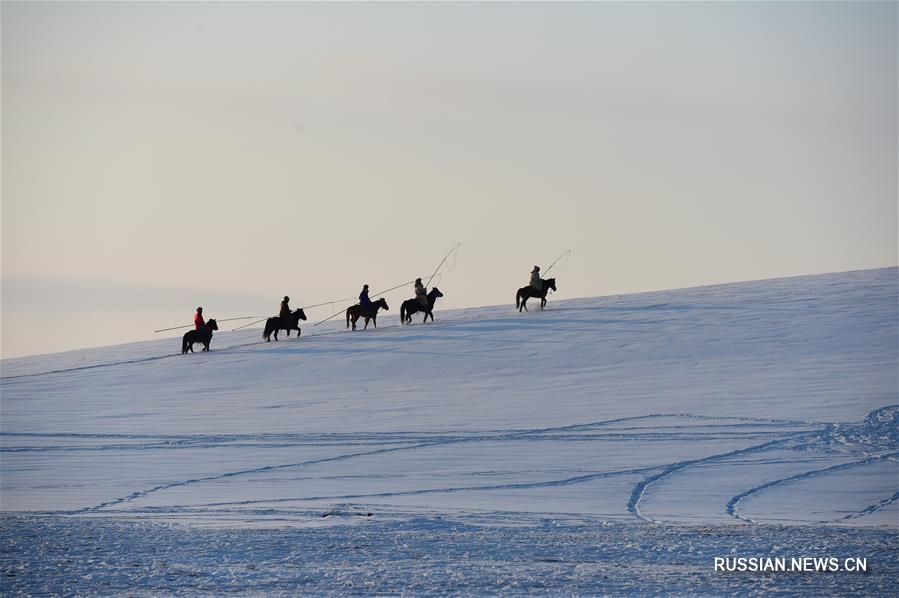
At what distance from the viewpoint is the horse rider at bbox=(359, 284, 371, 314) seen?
31.5 m

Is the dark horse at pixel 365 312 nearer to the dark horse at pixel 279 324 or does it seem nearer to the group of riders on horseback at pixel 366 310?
the group of riders on horseback at pixel 366 310

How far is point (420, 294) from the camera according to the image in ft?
106

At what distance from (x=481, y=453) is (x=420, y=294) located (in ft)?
51.7

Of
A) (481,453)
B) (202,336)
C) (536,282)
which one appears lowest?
(481,453)

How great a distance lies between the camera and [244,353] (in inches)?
1174

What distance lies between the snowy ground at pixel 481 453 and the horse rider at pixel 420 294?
137cm

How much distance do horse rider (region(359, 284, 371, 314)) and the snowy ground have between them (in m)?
0.67

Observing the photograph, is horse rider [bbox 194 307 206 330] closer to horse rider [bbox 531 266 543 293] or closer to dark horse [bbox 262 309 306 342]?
dark horse [bbox 262 309 306 342]

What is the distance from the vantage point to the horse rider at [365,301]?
31533 mm

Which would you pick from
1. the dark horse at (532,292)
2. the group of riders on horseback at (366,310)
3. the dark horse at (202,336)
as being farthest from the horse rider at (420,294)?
the dark horse at (202,336)

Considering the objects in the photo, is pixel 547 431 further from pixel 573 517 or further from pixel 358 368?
pixel 358 368

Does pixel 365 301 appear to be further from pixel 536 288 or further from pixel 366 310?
pixel 536 288

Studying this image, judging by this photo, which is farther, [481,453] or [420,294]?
[420,294]

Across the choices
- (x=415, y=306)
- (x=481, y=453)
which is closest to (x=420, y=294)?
(x=415, y=306)
